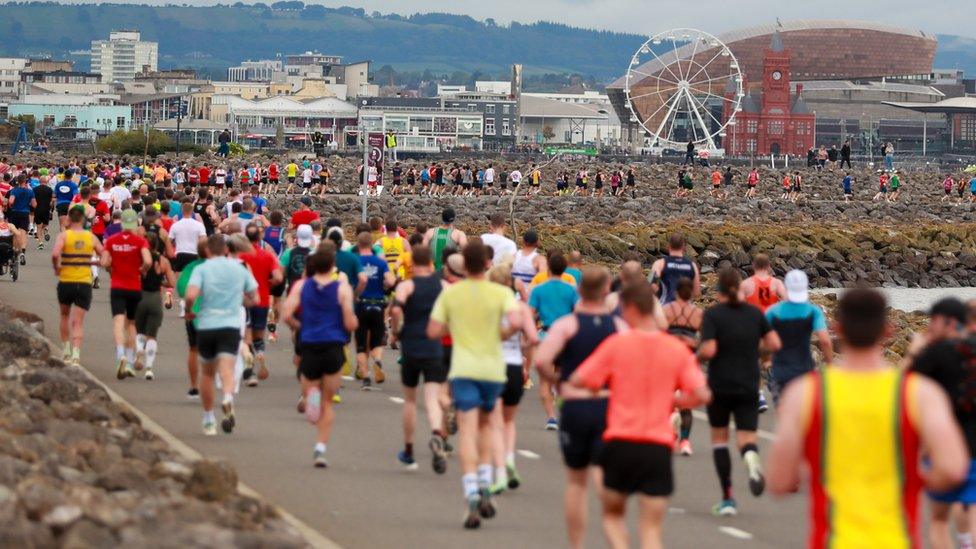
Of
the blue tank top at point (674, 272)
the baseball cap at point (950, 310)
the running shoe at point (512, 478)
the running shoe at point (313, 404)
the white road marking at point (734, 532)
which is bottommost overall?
the white road marking at point (734, 532)

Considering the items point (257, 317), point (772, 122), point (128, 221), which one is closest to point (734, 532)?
point (257, 317)

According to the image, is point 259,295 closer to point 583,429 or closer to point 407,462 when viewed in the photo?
point 407,462

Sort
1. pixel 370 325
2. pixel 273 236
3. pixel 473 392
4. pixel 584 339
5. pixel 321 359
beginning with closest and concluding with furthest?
pixel 584 339 < pixel 473 392 < pixel 321 359 < pixel 370 325 < pixel 273 236

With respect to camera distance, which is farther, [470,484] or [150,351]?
[150,351]

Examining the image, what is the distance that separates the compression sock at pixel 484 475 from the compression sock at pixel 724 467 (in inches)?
61.6

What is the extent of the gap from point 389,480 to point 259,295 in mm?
4599

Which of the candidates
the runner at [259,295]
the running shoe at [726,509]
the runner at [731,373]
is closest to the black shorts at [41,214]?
the runner at [259,295]

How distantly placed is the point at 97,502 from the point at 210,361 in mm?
4631

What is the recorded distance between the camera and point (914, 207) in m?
73.4

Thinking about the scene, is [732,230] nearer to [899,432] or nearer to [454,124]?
[899,432]

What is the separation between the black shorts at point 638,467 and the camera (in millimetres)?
8633

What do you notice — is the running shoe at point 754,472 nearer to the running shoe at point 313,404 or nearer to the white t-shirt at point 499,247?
the running shoe at point 313,404

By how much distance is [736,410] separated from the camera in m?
12.2

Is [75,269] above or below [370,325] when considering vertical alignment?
above
